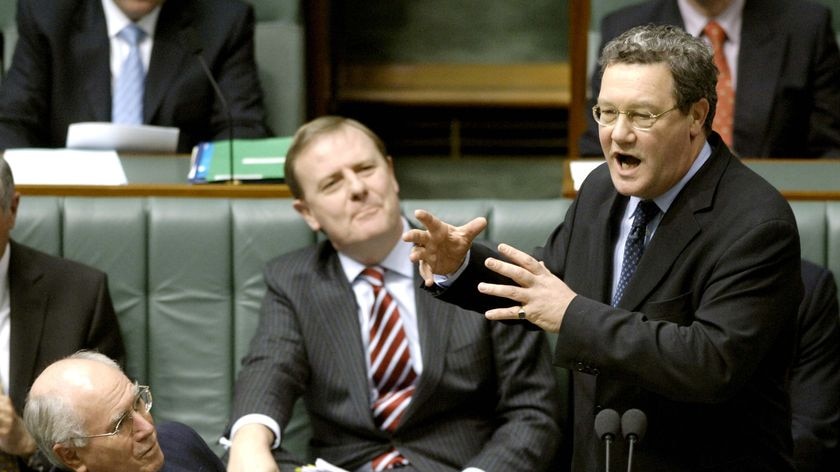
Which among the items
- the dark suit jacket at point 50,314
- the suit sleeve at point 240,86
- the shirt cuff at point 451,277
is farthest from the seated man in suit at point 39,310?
the suit sleeve at point 240,86

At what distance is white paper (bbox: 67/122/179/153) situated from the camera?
10.1 ft

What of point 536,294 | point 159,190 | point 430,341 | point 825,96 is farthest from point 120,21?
point 536,294

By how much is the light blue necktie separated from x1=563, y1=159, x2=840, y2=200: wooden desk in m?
1.31

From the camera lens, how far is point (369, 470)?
2436 mm

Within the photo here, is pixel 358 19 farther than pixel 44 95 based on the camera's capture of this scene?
Yes

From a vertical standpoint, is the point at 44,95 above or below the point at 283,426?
above

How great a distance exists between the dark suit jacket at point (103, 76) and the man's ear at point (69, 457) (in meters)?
1.66

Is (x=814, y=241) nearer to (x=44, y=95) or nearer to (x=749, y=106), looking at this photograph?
(x=749, y=106)

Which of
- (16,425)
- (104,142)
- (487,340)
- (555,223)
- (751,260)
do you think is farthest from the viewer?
(104,142)

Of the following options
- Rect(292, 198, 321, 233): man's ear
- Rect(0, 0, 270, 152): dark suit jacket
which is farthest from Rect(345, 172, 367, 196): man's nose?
Rect(0, 0, 270, 152): dark suit jacket

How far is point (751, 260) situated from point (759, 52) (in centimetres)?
199

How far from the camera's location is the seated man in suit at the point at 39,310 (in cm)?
247

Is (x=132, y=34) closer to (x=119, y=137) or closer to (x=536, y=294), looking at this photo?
(x=119, y=137)

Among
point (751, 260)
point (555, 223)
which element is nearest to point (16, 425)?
point (555, 223)
